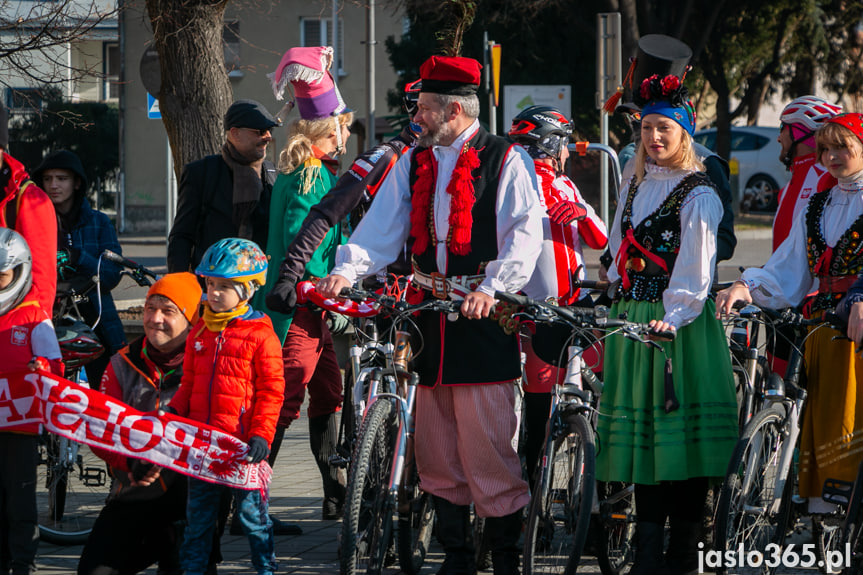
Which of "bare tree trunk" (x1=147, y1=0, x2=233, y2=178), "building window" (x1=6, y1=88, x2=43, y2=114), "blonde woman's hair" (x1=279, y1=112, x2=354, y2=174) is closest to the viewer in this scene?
"blonde woman's hair" (x1=279, y1=112, x2=354, y2=174)

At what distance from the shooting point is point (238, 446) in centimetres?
457

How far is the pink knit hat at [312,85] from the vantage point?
6297 mm

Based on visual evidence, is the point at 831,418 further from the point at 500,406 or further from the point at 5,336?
the point at 5,336

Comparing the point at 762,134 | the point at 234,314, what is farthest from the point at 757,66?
the point at 234,314

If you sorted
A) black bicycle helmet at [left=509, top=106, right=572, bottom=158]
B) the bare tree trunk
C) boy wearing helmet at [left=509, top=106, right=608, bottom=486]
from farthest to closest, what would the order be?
1. the bare tree trunk
2. black bicycle helmet at [left=509, top=106, right=572, bottom=158]
3. boy wearing helmet at [left=509, top=106, right=608, bottom=486]

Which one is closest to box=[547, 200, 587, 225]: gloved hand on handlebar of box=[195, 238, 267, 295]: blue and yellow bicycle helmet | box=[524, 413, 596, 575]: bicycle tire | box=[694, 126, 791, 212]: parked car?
box=[524, 413, 596, 575]: bicycle tire

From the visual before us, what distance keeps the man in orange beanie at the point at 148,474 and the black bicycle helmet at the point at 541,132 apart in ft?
6.28

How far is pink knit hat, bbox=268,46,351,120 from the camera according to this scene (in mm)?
6297

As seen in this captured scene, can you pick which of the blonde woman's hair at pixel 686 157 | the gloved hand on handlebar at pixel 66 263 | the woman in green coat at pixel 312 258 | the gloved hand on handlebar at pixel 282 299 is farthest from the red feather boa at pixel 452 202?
Result: the gloved hand on handlebar at pixel 66 263

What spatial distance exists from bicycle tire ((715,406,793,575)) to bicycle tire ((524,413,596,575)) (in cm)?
53

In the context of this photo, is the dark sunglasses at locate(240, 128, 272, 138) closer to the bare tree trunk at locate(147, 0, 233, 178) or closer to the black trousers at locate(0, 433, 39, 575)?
the black trousers at locate(0, 433, 39, 575)

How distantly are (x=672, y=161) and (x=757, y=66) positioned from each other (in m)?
28.8

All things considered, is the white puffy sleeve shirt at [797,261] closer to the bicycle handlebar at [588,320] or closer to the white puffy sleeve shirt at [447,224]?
the bicycle handlebar at [588,320]

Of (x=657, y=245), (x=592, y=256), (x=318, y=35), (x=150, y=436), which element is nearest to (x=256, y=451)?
(x=150, y=436)
